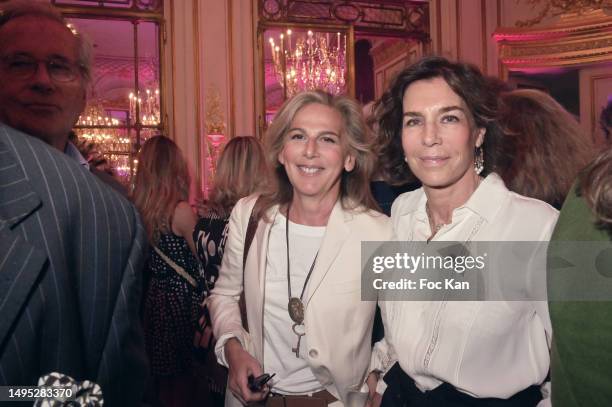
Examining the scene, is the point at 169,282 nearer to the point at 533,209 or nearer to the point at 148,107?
the point at 533,209

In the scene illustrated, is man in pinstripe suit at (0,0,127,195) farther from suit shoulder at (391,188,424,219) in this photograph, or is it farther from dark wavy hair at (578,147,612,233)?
dark wavy hair at (578,147,612,233)

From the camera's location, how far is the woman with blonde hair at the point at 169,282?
2880 mm

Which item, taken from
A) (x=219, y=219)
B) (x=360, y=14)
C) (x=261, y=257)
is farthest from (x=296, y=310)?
(x=360, y=14)

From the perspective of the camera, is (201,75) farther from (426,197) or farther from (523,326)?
(523,326)

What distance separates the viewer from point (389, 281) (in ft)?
5.15

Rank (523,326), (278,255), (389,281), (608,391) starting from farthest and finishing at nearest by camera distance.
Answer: (278,255)
(389,281)
(523,326)
(608,391)

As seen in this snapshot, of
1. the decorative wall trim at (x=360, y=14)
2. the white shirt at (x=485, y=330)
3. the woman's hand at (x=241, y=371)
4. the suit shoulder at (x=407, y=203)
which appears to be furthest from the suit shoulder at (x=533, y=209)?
the decorative wall trim at (x=360, y=14)

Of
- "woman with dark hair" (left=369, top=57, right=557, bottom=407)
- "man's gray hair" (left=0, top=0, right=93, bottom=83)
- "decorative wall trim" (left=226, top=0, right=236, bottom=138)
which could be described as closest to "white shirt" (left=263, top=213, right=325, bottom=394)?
"woman with dark hair" (left=369, top=57, right=557, bottom=407)

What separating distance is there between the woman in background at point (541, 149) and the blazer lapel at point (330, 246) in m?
0.56

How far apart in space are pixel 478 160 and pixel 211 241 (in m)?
1.44

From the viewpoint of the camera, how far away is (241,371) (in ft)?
5.58

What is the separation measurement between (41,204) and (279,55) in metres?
6.73

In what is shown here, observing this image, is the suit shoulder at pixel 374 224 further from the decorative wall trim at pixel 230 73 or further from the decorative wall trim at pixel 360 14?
the decorative wall trim at pixel 360 14

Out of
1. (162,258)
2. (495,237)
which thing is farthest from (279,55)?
(495,237)
